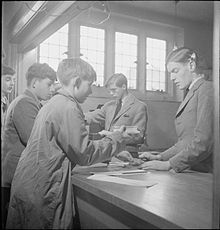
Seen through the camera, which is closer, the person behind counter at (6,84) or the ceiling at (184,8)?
the person behind counter at (6,84)

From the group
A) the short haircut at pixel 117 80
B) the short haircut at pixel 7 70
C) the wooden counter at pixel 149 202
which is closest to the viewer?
the wooden counter at pixel 149 202

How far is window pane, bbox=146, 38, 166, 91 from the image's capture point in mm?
988

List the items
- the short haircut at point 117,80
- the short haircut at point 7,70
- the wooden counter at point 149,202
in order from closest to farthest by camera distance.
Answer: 1. the wooden counter at point 149,202
2. the short haircut at point 7,70
3. the short haircut at point 117,80

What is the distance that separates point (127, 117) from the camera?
1020 mm

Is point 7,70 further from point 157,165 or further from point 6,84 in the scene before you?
point 157,165

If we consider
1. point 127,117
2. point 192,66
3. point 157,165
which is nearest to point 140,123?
point 127,117

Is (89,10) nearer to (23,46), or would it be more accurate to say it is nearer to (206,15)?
(23,46)

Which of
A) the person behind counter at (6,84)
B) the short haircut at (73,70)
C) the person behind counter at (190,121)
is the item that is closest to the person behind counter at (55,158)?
the short haircut at (73,70)

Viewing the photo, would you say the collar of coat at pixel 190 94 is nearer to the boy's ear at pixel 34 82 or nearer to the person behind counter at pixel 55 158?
the person behind counter at pixel 55 158

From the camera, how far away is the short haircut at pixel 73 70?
953 millimetres

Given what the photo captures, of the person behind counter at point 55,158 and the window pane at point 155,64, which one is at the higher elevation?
the window pane at point 155,64

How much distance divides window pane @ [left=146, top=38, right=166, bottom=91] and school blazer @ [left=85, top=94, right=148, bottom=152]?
0.24 ft

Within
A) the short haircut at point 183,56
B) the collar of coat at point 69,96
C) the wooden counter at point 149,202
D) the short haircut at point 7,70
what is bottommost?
the wooden counter at point 149,202

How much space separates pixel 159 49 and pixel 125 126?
273mm
